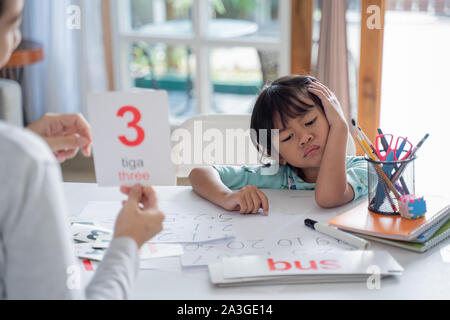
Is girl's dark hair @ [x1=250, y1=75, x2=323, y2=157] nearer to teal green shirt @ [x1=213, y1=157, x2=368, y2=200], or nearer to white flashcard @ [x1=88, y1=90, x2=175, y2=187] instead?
teal green shirt @ [x1=213, y1=157, x2=368, y2=200]

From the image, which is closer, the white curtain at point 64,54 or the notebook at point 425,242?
the notebook at point 425,242

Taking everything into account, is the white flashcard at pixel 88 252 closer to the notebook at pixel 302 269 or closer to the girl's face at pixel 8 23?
the notebook at pixel 302 269

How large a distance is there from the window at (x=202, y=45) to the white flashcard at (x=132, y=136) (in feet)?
6.81

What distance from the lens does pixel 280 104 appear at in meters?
1.66

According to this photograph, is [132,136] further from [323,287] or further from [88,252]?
[323,287]

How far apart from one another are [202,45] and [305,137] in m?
1.90

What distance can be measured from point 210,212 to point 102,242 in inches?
11.5

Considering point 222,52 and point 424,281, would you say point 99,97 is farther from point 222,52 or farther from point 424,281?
point 222,52

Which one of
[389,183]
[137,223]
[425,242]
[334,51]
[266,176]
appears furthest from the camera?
[334,51]

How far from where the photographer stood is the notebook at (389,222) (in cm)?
125

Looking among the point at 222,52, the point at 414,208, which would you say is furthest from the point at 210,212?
the point at 222,52

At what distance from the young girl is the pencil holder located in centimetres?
12

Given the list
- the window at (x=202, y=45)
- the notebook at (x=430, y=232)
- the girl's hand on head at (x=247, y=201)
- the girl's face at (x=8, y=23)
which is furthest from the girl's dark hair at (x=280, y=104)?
the window at (x=202, y=45)

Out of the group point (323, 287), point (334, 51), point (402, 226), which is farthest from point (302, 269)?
point (334, 51)
